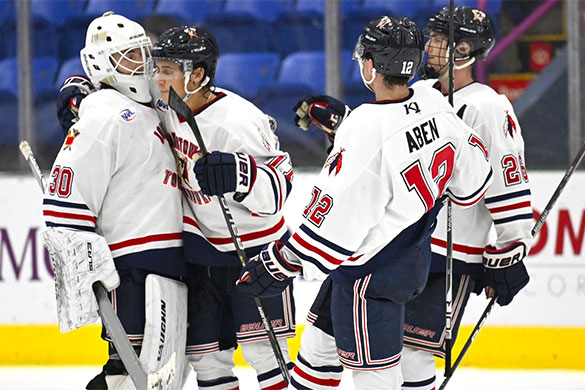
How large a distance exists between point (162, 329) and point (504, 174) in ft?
3.33

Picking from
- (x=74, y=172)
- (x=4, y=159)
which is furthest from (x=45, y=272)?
(x=74, y=172)

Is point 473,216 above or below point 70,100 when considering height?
below

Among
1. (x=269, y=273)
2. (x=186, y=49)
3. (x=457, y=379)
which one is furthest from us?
(x=457, y=379)

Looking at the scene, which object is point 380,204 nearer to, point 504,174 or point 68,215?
point 504,174

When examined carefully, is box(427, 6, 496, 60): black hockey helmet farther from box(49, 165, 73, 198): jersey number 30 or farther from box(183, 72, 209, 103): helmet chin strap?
box(49, 165, 73, 198): jersey number 30

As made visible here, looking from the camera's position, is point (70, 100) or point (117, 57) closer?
point (117, 57)

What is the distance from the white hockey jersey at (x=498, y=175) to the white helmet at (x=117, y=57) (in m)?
0.88

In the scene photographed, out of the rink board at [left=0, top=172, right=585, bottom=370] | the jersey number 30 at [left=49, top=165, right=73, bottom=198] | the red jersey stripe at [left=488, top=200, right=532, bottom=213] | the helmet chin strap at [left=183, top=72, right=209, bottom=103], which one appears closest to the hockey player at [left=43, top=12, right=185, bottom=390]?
the jersey number 30 at [left=49, top=165, right=73, bottom=198]

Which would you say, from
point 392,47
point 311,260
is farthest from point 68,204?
point 392,47

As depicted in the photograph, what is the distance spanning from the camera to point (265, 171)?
2414 mm

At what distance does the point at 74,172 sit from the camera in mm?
2354

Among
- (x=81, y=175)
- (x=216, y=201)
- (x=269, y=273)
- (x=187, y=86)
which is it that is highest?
(x=187, y=86)

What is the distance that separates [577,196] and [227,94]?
1.87m

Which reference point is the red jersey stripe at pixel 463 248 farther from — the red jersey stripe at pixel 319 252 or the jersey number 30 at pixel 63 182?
the jersey number 30 at pixel 63 182
